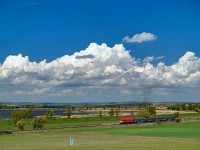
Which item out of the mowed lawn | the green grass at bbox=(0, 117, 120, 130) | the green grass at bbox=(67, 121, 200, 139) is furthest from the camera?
the green grass at bbox=(0, 117, 120, 130)

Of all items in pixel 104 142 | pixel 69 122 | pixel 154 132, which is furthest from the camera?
pixel 69 122

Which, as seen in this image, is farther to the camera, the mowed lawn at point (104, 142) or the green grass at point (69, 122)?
the green grass at point (69, 122)

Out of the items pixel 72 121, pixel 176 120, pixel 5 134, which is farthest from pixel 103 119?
pixel 5 134

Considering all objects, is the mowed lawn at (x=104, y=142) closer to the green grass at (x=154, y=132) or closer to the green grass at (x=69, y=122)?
the green grass at (x=154, y=132)

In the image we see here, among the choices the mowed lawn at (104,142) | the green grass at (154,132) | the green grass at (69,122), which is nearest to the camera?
the mowed lawn at (104,142)

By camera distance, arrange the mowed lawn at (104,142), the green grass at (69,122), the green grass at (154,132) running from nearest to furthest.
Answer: the mowed lawn at (104,142) → the green grass at (154,132) → the green grass at (69,122)

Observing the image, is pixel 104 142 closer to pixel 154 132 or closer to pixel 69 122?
pixel 154 132

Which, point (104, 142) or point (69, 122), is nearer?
point (104, 142)

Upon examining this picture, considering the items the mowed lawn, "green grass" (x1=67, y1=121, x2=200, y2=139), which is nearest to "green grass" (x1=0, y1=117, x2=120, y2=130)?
"green grass" (x1=67, y1=121, x2=200, y2=139)

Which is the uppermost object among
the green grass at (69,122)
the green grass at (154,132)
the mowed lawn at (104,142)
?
the green grass at (69,122)

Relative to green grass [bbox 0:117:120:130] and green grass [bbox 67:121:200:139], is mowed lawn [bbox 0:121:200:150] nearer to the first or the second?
green grass [bbox 67:121:200:139]

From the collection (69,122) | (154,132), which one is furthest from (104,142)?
(69,122)

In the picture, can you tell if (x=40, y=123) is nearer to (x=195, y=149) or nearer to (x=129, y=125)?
(x=129, y=125)

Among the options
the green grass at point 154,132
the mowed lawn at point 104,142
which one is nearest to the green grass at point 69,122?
the green grass at point 154,132
